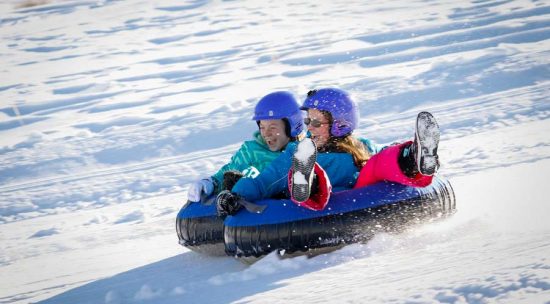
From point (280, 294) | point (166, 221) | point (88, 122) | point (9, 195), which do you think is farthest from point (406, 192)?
point (88, 122)

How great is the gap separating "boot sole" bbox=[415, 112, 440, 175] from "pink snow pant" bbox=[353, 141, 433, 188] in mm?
294

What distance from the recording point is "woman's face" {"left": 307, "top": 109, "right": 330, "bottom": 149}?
5.82 m

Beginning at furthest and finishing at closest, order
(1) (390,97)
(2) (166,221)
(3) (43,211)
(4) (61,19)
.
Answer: (4) (61,19), (1) (390,97), (3) (43,211), (2) (166,221)

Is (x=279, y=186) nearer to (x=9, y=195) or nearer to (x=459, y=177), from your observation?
(x=459, y=177)

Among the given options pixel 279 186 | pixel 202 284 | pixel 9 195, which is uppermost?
pixel 279 186

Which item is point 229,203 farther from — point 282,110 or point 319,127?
point 282,110

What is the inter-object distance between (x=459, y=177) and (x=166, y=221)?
264 cm

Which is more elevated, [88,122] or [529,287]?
[529,287]

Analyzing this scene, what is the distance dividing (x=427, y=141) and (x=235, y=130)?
6.04 metres

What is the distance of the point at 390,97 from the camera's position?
11492mm

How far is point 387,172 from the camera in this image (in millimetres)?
5352

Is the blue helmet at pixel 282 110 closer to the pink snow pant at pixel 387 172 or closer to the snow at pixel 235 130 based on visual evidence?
the pink snow pant at pixel 387 172

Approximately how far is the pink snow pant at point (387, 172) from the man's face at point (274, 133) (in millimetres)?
875

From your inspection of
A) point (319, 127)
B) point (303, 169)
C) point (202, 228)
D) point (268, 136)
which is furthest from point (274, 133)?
point (303, 169)
